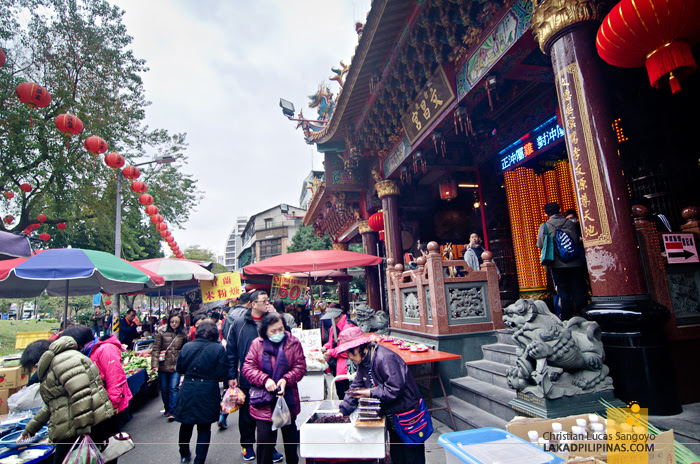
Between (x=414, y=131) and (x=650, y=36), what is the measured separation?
15.2 feet

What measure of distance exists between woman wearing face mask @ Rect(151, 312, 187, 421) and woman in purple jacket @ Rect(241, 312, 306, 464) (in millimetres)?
2782

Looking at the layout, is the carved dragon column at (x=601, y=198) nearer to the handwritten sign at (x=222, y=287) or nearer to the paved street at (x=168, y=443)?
the paved street at (x=168, y=443)

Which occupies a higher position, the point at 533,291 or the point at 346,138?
the point at 346,138

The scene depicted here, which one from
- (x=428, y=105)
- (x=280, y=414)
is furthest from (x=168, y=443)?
(x=428, y=105)

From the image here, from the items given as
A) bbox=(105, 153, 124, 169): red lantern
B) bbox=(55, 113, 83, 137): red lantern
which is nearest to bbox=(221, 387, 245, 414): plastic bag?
bbox=(55, 113, 83, 137): red lantern

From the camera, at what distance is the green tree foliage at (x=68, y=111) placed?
463 inches

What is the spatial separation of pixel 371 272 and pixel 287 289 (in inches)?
178

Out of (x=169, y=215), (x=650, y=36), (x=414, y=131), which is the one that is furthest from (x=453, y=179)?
(x=169, y=215)

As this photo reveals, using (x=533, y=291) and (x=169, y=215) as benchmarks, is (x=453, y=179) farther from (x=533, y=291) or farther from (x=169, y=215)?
(x=169, y=215)

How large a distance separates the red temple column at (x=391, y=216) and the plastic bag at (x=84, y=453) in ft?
23.1

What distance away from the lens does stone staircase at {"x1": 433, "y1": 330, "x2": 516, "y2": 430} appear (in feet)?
13.2

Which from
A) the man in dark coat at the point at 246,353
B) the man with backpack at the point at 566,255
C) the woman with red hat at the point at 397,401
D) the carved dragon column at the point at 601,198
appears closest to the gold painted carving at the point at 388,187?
the man with backpack at the point at 566,255

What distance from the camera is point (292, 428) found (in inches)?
135

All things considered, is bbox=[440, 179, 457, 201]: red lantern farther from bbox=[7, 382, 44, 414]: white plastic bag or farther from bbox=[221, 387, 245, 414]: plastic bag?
bbox=[7, 382, 44, 414]: white plastic bag
